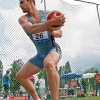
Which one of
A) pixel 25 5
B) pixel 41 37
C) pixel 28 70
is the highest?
pixel 25 5

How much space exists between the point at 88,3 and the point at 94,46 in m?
1.71

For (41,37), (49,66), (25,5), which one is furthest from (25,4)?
(49,66)

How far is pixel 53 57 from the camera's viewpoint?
3662 millimetres

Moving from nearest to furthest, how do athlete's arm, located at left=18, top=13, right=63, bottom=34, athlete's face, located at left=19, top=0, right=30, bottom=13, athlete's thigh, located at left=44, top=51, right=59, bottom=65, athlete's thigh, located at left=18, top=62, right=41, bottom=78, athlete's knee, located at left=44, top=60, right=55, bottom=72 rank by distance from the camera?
athlete's arm, located at left=18, top=13, right=63, bottom=34, athlete's knee, located at left=44, top=60, right=55, bottom=72, athlete's thigh, located at left=44, top=51, right=59, bottom=65, athlete's face, located at left=19, top=0, right=30, bottom=13, athlete's thigh, located at left=18, top=62, right=41, bottom=78

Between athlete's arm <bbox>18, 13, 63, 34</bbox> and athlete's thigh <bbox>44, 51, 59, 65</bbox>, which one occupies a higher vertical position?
athlete's arm <bbox>18, 13, 63, 34</bbox>

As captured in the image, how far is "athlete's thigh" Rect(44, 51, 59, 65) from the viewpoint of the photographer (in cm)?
358

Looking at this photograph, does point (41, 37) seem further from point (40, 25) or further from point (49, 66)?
point (40, 25)

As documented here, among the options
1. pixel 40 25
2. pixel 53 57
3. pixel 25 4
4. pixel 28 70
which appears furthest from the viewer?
pixel 28 70

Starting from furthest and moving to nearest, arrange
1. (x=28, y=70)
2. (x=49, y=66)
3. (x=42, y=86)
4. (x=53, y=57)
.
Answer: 1. (x=42, y=86)
2. (x=28, y=70)
3. (x=53, y=57)
4. (x=49, y=66)

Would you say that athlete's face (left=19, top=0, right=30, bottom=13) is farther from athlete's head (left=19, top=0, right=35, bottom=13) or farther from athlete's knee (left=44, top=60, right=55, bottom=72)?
athlete's knee (left=44, top=60, right=55, bottom=72)

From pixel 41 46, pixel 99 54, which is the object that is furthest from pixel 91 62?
pixel 41 46

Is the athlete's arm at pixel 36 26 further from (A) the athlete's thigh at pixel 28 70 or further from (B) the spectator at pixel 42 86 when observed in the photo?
(B) the spectator at pixel 42 86

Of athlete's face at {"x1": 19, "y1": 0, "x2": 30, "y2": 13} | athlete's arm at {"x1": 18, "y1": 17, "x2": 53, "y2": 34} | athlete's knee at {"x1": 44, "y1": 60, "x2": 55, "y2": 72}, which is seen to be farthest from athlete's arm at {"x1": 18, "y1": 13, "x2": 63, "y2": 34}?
athlete's knee at {"x1": 44, "y1": 60, "x2": 55, "y2": 72}

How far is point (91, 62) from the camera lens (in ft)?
36.8
